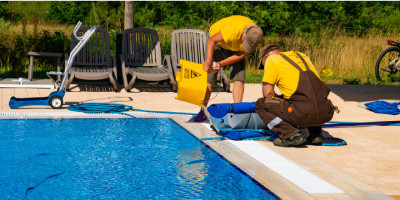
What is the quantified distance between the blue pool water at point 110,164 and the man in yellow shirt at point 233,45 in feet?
3.04

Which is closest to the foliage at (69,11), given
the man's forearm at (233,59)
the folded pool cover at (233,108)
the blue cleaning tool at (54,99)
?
the blue cleaning tool at (54,99)

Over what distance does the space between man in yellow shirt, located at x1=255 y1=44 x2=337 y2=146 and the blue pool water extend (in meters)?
0.80

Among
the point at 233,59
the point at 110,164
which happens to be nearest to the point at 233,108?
the point at 233,59

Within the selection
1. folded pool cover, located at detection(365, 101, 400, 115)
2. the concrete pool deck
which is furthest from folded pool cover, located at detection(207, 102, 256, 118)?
folded pool cover, located at detection(365, 101, 400, 115)

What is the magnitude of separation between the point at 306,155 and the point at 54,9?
3655 centimetres

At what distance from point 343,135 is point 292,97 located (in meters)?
1.32

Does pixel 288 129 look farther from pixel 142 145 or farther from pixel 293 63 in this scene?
pixel 142 145

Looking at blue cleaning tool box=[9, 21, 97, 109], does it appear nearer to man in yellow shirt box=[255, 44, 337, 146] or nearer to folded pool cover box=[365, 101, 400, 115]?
man in yellow shirt box=[255, 44, 337, 146]

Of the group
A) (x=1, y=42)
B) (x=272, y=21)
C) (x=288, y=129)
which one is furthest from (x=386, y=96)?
(x=272, y=21)

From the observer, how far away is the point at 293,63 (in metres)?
5.41

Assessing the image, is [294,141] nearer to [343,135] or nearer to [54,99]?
[343,135]

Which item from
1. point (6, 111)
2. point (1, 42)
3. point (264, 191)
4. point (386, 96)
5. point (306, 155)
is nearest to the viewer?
point (264, 191)

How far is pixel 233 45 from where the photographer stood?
6473mm

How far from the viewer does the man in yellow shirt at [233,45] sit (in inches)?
241
